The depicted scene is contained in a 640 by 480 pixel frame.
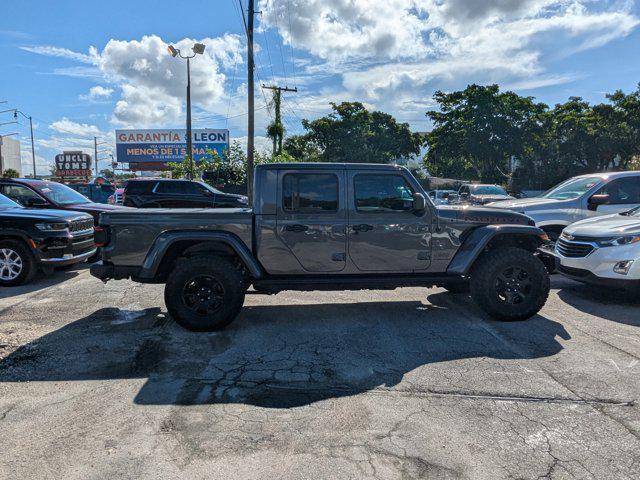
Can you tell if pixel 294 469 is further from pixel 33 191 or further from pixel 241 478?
pixel 33 191

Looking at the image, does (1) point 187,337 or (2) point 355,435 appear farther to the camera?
(1) point 187,337

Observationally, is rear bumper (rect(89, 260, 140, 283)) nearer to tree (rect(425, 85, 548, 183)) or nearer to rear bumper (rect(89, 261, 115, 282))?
rear bumper (rect(89, 261, 115, 282))

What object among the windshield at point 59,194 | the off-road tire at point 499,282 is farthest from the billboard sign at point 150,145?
the off-road tire at point 499,282

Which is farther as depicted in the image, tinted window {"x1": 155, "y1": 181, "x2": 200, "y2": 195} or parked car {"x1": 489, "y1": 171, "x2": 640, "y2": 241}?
tinted window {"x1": 155, "y1": 181, "x2": 200, "y2": 195}

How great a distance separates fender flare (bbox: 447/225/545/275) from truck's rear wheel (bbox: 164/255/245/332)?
2465 mm

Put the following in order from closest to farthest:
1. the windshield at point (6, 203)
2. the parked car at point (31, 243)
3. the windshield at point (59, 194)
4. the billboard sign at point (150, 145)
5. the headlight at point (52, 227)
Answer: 1. the parked car at point (31, 243)
2. the headlight at point (52, 227)
3. the windshield at point (6, 203)
4. the windshield at point (59, 194)
5. the billboard sign at point (150, 145)

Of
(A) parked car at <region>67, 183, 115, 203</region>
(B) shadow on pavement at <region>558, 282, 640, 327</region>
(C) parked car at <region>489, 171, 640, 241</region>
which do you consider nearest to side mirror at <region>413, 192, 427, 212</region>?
(B) shadow on pavement at <region>558, 282, 640, 327</region>

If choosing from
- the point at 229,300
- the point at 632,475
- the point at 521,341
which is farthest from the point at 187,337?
the point at 632,475

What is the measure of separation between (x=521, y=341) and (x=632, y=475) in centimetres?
224

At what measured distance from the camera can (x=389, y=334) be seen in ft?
16.6

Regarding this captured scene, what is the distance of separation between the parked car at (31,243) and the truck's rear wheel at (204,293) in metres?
3.73

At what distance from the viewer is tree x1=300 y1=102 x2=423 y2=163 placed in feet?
156

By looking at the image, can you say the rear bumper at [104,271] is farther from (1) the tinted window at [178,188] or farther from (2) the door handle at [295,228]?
(1) the tinted window at [178,188]

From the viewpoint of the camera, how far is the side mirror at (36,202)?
31.8 feet
